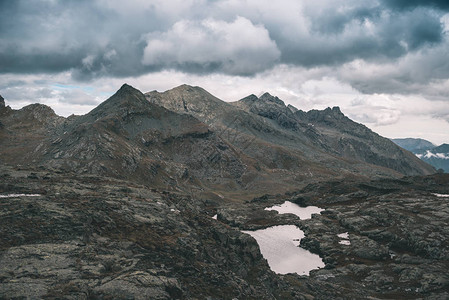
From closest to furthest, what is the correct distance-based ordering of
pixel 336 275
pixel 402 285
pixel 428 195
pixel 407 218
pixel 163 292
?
pixel 163 292, pixel 402 285, pixel 336 275, pixel 407 218, pixel 428 195

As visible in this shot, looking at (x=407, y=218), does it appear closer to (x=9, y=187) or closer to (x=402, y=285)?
(x=402, y=285)

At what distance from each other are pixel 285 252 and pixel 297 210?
53.1 m

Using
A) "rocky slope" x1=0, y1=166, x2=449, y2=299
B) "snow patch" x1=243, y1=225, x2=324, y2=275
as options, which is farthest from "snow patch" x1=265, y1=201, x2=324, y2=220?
"snow patch" x1=243, y1=225, x2=324, y2=275

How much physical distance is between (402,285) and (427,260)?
17711mm

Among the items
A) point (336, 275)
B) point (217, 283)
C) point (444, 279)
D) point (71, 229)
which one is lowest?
point (336, 275)

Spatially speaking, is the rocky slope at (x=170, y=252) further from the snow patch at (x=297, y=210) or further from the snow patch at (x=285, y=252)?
the snow patch at (x=297, y=210)

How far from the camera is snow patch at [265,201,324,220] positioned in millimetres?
131875

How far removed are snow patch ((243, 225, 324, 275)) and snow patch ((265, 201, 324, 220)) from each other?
25749 mm

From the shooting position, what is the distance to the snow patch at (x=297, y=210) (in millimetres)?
131875

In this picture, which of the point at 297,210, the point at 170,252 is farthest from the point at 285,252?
the point at 170,252

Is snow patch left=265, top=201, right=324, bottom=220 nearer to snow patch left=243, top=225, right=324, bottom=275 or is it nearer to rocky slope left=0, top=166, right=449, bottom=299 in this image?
Answer: rocky slope left=0, top=166, right=449, bottom=299

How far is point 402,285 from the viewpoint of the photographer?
205 feet

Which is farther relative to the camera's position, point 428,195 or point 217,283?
point 428,195

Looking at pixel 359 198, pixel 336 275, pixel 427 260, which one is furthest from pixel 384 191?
pixel 336 275
